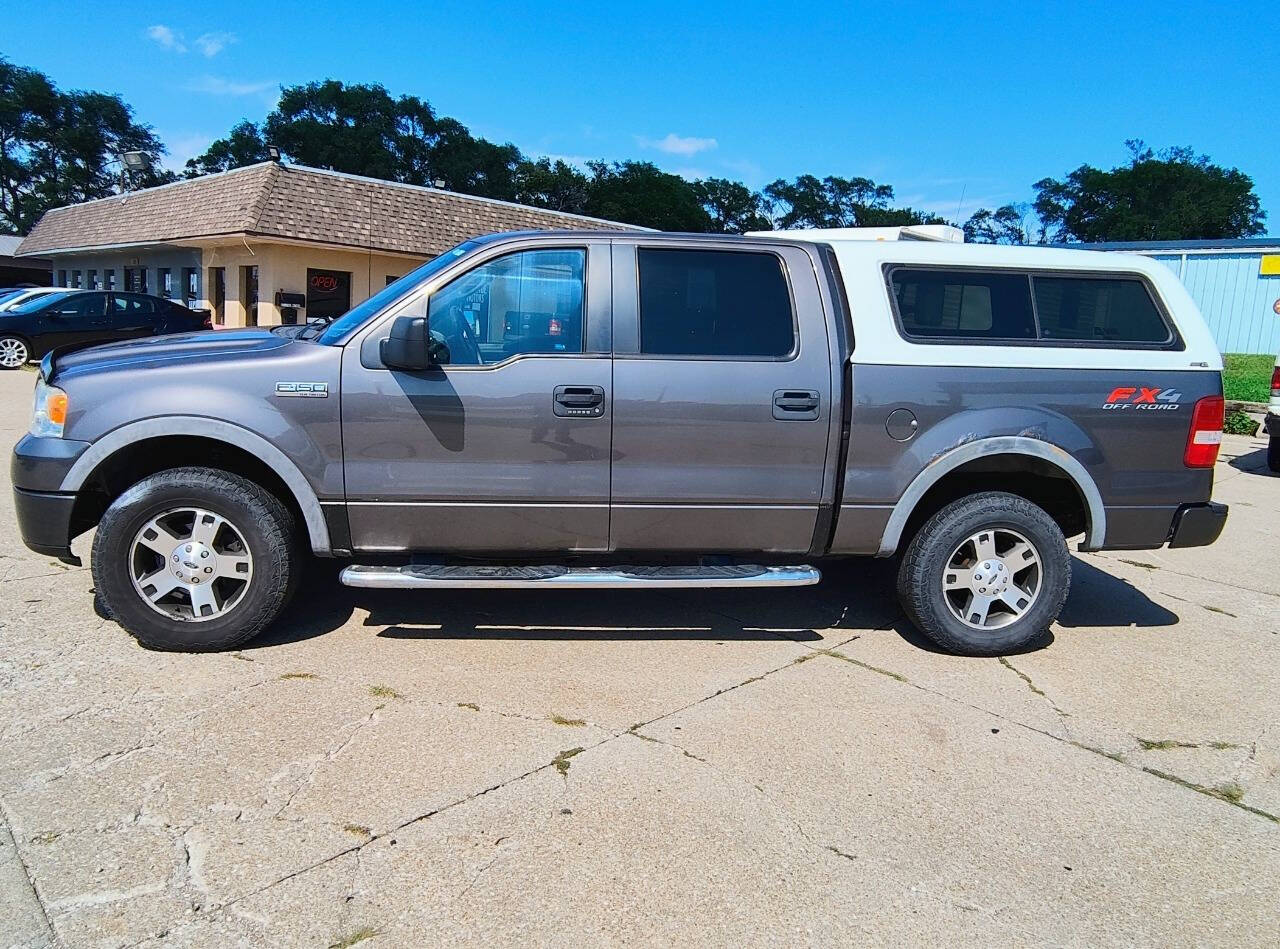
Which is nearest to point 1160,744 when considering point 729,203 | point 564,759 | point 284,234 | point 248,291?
point 564,759

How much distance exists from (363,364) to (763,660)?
238 centimetres

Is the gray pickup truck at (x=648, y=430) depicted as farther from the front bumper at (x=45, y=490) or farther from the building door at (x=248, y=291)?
the building door at (x=248, y=291)

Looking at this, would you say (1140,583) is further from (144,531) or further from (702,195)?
(702,195)

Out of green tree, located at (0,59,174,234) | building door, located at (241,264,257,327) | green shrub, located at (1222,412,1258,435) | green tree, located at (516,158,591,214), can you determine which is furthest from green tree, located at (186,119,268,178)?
green shrub, located at (1222,412,1258,435)

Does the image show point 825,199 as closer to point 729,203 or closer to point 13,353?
point 729,203

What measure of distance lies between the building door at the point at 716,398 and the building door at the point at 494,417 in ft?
0.42

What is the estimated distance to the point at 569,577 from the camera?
169 inches

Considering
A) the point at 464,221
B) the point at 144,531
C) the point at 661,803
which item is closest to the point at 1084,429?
the point at 661,803

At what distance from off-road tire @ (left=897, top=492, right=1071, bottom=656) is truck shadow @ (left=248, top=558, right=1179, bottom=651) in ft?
0.78

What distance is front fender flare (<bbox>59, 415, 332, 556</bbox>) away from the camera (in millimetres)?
4145

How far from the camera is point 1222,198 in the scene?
212ft

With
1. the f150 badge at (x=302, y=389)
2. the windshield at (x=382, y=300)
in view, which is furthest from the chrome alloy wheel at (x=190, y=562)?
the windshield at (x=382, y=300)

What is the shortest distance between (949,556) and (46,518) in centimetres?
428

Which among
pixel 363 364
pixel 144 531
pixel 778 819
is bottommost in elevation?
pixel 778 819
